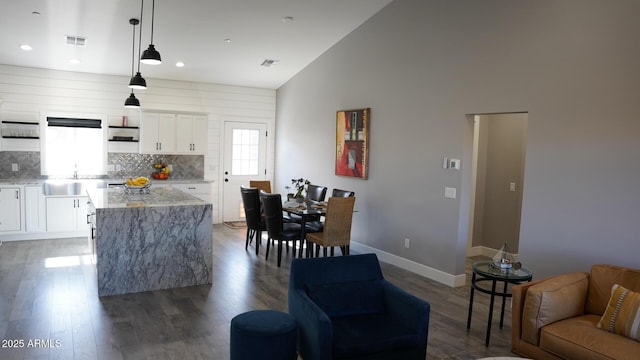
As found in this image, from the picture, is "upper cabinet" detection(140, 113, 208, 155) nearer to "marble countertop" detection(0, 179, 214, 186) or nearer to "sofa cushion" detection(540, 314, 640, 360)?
"marble countertop" detection(0, 179, 214, 186)

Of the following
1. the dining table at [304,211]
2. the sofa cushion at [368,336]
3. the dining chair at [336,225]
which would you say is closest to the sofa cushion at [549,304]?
the sofa cushion at [368,336]

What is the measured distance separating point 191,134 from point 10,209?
3129 mm

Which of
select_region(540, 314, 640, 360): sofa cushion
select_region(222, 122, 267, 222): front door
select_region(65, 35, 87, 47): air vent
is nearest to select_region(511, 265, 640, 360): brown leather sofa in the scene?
select_region(540, 314, 640, 360): sofa cushion

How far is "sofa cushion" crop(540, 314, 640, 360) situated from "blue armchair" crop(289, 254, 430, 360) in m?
0.88

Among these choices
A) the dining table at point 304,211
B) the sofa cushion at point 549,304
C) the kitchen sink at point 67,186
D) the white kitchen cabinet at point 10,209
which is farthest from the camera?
the kitchen sink at point 67,186

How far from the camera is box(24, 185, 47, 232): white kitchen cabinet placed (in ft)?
22.4


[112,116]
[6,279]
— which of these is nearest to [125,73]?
[112,116]

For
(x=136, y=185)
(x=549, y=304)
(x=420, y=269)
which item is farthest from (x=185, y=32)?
(x=549, y=304)

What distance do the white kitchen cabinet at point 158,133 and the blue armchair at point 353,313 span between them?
5.73m

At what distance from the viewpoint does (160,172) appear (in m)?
8.21

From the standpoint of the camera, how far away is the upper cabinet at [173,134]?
7941 millimetres

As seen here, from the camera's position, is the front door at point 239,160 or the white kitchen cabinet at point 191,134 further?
the front door at point 239,160

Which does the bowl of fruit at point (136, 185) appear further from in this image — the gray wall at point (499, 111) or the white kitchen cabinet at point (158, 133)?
the gray wall at point (499, 111)

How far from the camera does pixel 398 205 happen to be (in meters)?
5.86
